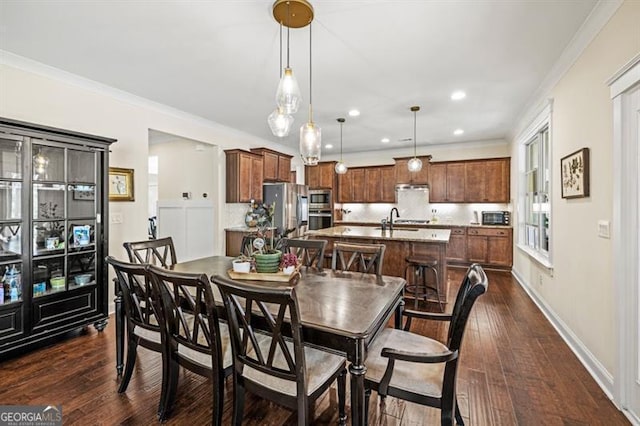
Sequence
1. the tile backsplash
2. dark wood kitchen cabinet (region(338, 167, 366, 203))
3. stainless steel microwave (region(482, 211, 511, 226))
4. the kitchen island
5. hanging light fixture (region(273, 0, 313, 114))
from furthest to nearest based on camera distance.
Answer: dark wood kitchen cabinet (region(338, 167, 366, 203)) → the tile backsplash → stainless steel microwave (region(482, 211, 511, 226)) → the kitchen island → hanging light fixture (region(273, 0, 313, 114))

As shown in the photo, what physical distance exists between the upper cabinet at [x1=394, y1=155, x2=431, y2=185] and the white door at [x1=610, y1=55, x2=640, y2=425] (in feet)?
16.0

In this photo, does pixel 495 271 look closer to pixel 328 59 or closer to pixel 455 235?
pixel 455 235

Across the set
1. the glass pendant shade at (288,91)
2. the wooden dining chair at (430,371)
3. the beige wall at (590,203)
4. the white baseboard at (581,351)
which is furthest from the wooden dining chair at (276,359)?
the beige wall at (590,203)

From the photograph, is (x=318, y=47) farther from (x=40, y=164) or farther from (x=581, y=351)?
(x=581, y=351)

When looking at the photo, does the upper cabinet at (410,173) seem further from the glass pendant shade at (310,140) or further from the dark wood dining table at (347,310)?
the dark wood dining table at (347,310)

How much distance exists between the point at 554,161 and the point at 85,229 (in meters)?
5.12

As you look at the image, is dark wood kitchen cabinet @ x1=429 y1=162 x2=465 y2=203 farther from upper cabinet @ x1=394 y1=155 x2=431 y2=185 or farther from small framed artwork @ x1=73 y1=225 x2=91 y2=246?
small framed artwork @ x1=73 y1=225 x2=91 y2=246

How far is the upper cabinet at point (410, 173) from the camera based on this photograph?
22.8 ft

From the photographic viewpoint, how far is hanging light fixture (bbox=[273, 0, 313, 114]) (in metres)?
2.08

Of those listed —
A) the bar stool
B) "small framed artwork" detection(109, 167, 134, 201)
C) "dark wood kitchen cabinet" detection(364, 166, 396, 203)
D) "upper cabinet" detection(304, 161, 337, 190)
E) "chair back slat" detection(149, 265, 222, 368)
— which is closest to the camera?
"chair back slat" detection(149, 265, 222, 368)

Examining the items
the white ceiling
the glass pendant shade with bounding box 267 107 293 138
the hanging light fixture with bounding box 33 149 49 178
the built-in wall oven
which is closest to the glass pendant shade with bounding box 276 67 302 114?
the glass pendant shade with bounding box 267 107 293 138

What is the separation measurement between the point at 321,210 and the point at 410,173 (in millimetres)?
2382

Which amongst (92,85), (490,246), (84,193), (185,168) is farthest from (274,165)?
(490,246)

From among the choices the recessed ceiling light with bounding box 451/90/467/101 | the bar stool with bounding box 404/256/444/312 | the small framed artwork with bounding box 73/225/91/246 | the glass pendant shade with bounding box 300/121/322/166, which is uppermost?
the recessed ceiling light with bounding box 451/90/467/101
